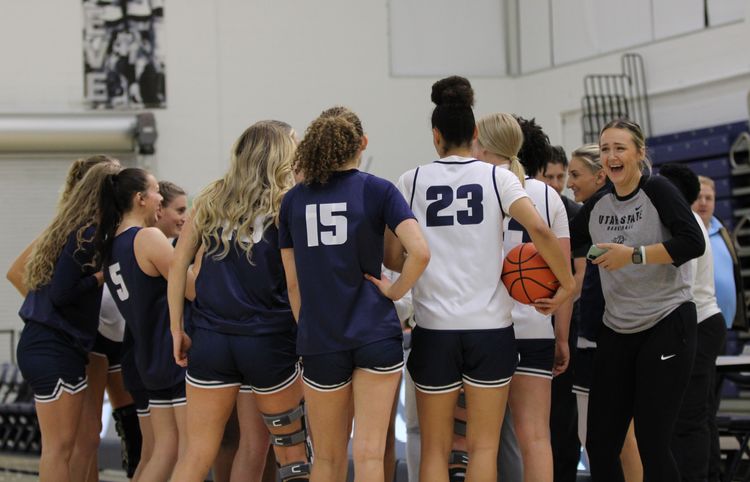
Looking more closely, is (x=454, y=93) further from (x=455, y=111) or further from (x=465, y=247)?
(x=465, y=247)

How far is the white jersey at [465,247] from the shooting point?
395cm

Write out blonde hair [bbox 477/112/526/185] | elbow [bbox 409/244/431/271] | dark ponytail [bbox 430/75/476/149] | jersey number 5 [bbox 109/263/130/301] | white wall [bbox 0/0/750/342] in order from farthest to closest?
white wall [bbox 0/0/750/342]
jersey number 5 [bbox 109/263/130/301]
blonde hair [bbox 477/112/526/185]
dark ponytail [bbox 430/75/476/149]
elbow [bbox 409/244/431/271]

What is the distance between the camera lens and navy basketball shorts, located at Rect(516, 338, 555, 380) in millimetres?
4320

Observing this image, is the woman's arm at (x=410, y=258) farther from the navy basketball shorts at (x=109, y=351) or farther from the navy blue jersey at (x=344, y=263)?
the navy basketball shorts at (x=109, y=351)

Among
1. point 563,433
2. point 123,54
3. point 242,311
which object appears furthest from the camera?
point 123,54

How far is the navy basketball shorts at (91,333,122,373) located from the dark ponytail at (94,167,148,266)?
0.74m

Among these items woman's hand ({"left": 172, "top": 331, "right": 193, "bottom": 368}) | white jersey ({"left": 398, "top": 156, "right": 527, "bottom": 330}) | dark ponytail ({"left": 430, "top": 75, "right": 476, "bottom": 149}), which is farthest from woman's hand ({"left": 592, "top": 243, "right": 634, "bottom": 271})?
woman's hand ({"left": 172, "top": 331, "right": 193, "bottom": 368})

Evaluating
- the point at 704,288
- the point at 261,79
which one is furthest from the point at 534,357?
the point at 261,79

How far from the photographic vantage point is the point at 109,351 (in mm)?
5312

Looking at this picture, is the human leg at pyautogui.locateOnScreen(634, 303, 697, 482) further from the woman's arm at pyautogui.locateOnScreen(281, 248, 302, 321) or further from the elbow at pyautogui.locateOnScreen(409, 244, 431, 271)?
the woman's arm at pyautogui.locateOnScreen(281, 248, 302, 321)

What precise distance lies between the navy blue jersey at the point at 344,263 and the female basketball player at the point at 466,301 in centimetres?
22

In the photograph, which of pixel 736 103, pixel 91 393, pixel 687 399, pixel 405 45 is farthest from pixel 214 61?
pixel 687 399

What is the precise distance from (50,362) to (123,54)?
36.5 feet

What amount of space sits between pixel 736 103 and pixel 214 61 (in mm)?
7596
